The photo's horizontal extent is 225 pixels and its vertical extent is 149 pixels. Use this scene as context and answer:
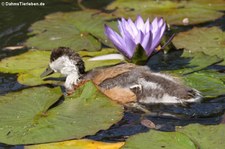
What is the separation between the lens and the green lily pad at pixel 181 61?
17.0ft

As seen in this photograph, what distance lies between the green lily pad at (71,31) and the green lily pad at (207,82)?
4.31ft

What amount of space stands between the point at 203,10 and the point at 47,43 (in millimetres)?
2090

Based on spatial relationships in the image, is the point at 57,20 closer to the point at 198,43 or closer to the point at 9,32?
the point at 9,32

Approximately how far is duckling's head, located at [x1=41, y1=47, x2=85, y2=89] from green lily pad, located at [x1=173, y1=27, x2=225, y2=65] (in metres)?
1.29

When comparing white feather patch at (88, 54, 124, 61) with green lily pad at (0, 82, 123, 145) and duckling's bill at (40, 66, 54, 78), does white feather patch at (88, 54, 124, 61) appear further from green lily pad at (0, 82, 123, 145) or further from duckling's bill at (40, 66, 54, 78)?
green lily pad at (0, 82, 123, 145)

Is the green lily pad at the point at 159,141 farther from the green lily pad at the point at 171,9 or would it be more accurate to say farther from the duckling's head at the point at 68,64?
the green lily pad at the point at 171,9

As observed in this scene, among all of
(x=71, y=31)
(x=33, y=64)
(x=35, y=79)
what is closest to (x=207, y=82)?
(x=35, y=79)

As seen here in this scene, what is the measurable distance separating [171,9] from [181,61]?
1699 millimetres

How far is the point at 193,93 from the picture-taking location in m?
4.59

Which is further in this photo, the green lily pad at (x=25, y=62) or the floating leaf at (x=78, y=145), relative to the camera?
the green lily pad at (x=25, y=62)

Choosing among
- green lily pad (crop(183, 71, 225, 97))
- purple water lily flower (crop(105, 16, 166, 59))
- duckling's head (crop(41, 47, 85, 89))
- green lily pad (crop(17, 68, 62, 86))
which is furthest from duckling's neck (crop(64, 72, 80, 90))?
green lily pad (crop(183, 71, 225, 97))

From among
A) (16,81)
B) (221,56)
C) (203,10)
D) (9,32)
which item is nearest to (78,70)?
(16,81)

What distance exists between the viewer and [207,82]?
15.8 feet

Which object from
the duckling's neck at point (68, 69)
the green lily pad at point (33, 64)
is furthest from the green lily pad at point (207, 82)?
the duckling's neck at point (68, 69)
